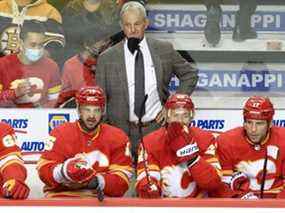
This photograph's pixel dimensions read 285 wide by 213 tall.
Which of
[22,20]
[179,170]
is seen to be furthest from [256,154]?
[22,20]

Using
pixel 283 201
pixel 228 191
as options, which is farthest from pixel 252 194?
pixel 283 201

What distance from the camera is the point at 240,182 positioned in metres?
→ 5.38

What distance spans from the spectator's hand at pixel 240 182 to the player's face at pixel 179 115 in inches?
16.0

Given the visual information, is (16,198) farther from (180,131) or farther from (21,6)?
(21,6)

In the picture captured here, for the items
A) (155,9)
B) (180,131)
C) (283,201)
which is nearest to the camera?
Answer: (283,201)

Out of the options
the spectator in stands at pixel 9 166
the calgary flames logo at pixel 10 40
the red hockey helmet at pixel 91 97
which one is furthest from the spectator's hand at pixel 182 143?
the calgary flames logo at pixel 10 40

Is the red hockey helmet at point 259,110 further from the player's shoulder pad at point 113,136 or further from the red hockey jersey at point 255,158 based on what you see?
the player's shoulder pad at point 113,136

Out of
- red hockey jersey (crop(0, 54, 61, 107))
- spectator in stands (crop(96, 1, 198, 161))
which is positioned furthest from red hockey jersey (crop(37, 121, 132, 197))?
red hockey jersey (crop(0, 54, 61, 107))

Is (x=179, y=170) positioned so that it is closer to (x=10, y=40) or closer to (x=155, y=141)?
(x=155, y=141)

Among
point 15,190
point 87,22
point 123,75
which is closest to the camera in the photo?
point 15,190

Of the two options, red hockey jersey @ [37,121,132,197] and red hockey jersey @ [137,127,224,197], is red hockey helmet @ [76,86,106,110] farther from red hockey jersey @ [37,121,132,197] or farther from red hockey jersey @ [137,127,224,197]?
red hockey jersey @ [137,127,224,197]

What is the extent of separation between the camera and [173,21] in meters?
6.46

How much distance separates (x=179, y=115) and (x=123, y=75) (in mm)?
931

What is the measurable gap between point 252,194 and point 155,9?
5.39 feet
